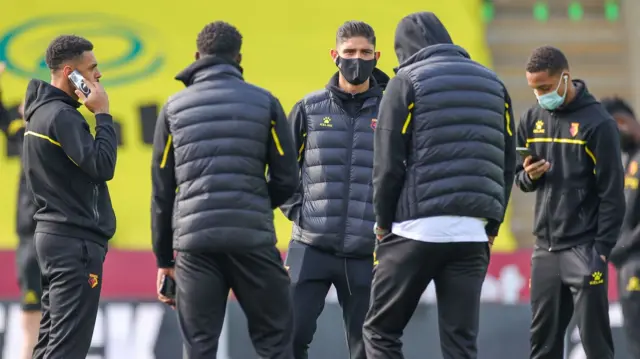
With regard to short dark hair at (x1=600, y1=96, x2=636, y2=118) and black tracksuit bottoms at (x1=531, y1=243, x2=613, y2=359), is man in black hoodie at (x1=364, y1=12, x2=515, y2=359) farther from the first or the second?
short dark hair at (x1=600, y1=96, x2=636, y2=118)

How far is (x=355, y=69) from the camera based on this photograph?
23.5 ft

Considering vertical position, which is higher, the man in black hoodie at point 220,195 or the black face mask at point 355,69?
the black face mask at point 355,69

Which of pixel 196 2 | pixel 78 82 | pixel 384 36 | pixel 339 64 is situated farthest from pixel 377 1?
pixel 78 82

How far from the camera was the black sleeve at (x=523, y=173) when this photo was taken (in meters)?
7.23

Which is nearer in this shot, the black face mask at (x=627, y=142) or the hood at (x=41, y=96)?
the hood at (x=41, y=96)

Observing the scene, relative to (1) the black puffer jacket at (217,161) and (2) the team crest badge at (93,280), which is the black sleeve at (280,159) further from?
(2) the team crest badge at (93,280)

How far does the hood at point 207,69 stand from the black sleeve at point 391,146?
756 millimetres

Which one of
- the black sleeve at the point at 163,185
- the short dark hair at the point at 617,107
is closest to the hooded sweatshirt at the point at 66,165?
the black sleeve at the point at 163,185

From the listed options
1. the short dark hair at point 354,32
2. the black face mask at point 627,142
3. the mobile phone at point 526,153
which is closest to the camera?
the mobile phone at point 526,153

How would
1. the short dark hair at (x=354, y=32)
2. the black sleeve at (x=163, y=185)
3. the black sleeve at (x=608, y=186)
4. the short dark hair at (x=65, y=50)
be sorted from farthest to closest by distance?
the short dark hair at (x=354, y=32) → the black sleeve at (x=608, y=186) → the short dark hair at (x=65, y=50) → the black sleeve at (x=163, y=185)

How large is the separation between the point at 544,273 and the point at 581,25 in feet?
19.3

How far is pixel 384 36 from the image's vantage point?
37.7 ft

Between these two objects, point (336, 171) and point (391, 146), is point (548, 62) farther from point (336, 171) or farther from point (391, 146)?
point (391, 146)

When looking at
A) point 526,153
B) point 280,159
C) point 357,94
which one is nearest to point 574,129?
point 526,153
